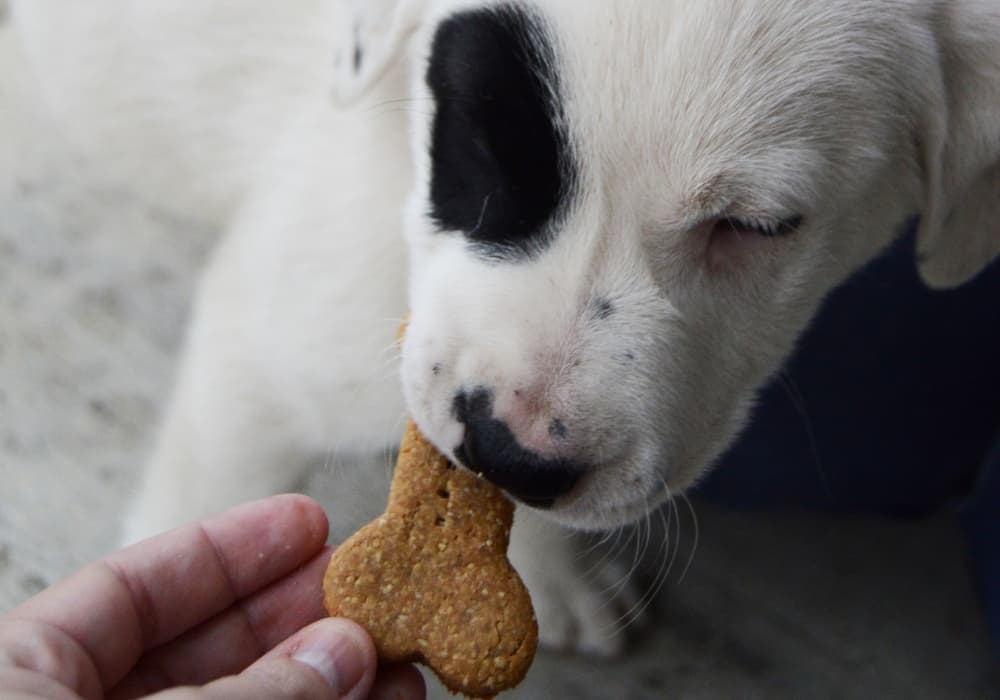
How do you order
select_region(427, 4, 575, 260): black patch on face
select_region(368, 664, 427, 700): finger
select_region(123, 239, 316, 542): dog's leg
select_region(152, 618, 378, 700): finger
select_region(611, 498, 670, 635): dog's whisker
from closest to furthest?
select_region(152, 618, 378, 700): finger
select_region(427, 4, 575, 260): black patch on face
select_region(368, 664, 427, 700): finger
select_region(123, 239, 316, 542): dog's leg
select_region(611, 498, 670, 635): dog's whisker

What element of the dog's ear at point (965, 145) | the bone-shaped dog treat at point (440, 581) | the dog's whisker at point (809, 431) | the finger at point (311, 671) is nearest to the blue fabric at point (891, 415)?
the dog's whisker at point (809, 431)

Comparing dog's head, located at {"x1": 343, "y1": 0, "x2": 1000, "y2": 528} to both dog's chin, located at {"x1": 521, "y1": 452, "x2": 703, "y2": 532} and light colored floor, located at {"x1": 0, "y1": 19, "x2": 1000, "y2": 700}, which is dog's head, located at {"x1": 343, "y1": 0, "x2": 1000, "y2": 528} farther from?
light colored floor, located at {"x1": 0, "y1": 19, "x2": 1000, "y2": 700}

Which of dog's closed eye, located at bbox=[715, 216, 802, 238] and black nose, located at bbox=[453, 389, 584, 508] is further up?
dog's closed eye, located at bbox=[715, 216, 802, 238]

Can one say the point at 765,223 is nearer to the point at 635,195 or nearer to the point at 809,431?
the point at 635,195

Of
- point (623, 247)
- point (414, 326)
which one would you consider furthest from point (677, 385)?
point (414, 326)

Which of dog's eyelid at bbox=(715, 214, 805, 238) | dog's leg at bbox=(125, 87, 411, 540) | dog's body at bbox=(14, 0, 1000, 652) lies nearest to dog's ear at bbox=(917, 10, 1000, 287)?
dog's body at bbox=(14, 0, 1000, 652)

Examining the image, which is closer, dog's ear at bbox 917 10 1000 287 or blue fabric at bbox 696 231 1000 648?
dog's ear at bbox 917 10 1000 287

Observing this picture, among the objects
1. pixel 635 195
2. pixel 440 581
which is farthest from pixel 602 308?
pixel 440 581
